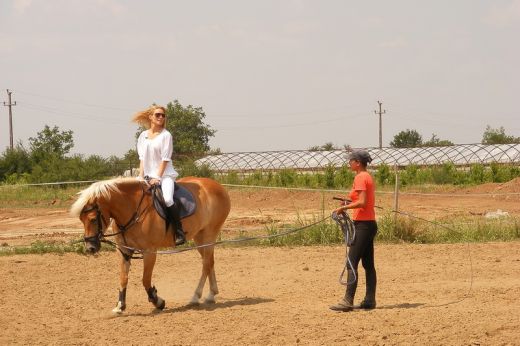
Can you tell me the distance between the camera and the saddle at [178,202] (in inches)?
414

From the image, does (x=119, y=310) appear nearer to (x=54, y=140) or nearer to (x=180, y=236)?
(x=180, y=236)

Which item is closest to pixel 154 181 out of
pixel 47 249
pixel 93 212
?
pixel 93 212

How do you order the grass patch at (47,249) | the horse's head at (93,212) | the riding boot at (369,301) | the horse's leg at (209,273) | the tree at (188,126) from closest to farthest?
the riding boot at (369,301) → the horse's head at (93,212) → the horse's leg at (209,273) → the grass patch at (47,249) → the tree at (188,126)

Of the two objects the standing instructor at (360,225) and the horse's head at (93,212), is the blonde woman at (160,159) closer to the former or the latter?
the horse's head at (93,212)

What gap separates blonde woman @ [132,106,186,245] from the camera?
1051cm

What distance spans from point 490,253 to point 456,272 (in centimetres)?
239

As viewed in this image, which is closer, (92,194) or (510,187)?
(92,194)

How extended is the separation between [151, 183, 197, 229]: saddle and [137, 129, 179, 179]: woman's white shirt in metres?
0.22

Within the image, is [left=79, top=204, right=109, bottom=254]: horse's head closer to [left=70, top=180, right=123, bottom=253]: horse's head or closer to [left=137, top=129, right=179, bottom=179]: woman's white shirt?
[left=70, top=180, right=123, bottom=253]: horse's head

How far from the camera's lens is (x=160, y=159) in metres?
10.6

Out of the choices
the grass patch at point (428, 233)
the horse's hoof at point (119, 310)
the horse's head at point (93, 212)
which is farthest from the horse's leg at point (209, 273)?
the grass patch at point (428, 233)

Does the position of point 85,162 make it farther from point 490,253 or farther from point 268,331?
point 268,331

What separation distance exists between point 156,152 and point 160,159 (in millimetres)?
100

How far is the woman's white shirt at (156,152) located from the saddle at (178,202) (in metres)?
0.22
